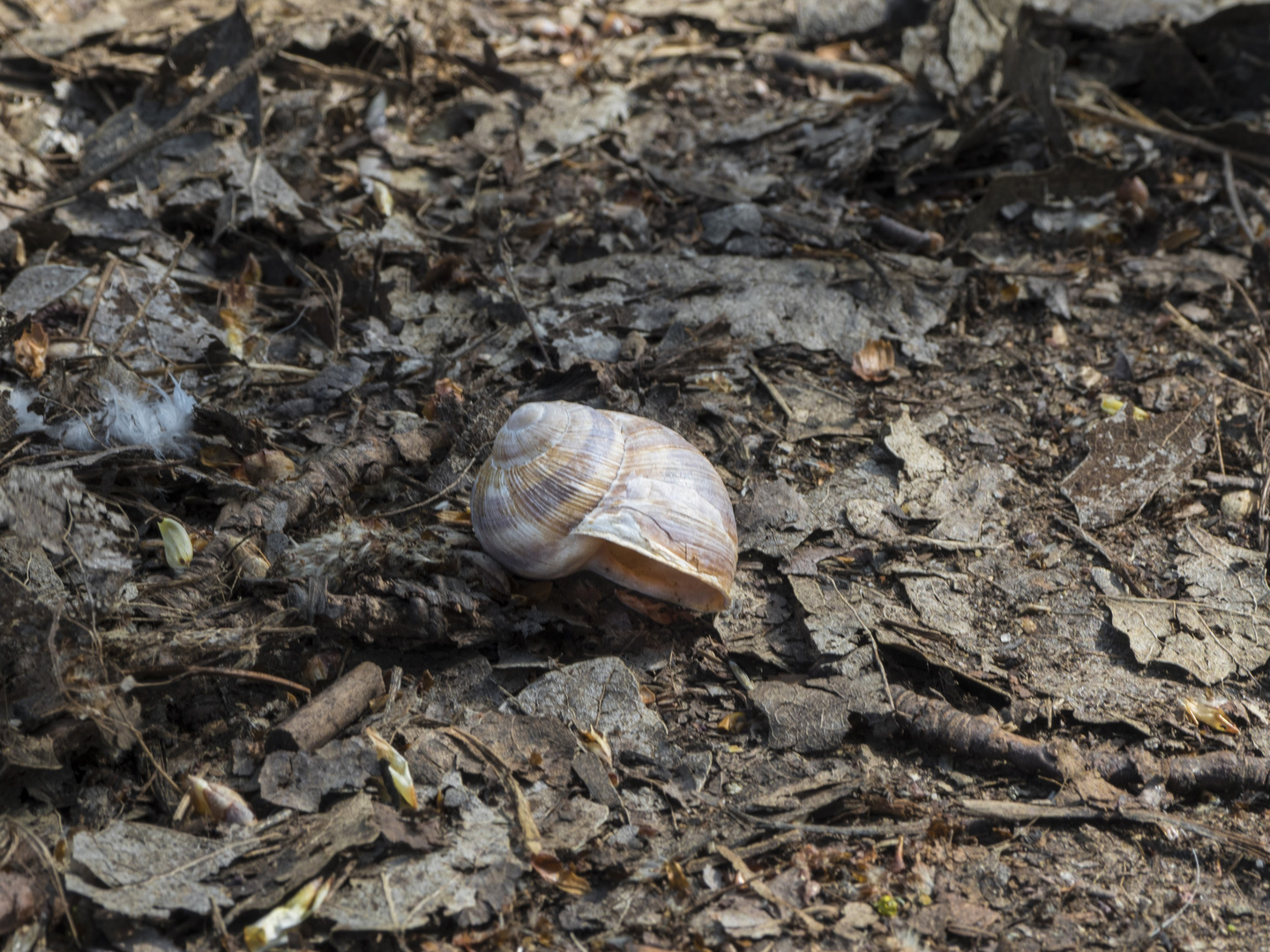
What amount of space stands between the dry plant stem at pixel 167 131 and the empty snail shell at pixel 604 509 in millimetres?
3050

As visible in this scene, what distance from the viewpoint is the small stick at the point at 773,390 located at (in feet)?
13.1

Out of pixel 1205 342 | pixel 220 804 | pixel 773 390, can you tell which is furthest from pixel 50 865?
pixel 1205 342

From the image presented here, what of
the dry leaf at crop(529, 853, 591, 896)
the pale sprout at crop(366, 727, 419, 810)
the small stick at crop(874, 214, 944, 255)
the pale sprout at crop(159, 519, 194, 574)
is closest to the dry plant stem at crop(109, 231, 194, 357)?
the pale sprout at crop(159, 519, 194, 574)

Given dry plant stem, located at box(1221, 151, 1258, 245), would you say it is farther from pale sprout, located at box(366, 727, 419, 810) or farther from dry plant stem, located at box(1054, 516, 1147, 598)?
pale sprout, located at box(366, 727, 419, 810)

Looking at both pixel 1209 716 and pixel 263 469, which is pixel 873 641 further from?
pixel 263 469

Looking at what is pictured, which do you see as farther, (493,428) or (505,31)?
(505,31)

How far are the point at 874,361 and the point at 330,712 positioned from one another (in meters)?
2.88

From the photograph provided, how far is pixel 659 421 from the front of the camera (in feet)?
12.5

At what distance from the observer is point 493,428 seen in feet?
11.9

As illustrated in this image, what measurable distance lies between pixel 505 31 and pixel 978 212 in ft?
12.4

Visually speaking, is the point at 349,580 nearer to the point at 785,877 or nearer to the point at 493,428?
the point at 493,428

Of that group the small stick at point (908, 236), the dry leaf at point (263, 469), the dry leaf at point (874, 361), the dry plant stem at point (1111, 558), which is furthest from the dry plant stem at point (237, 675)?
the small stick at point (908, 236)

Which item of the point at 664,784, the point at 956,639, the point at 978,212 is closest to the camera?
the point at 664,784

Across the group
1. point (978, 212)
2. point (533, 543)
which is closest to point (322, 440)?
point (533, 543)
